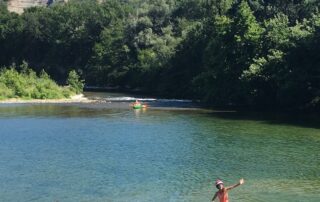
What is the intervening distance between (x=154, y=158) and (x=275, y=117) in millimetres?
32060

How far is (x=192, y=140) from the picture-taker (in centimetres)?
5831

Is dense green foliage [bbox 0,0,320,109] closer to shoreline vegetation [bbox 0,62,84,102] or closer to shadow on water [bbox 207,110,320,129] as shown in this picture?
shadow on water [bbox 207,110,320,129]

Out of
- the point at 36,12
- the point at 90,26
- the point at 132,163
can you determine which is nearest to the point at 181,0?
the point at 90,26

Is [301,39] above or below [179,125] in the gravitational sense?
above

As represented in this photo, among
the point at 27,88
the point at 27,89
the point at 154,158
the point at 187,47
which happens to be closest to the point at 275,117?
the point at 154,158

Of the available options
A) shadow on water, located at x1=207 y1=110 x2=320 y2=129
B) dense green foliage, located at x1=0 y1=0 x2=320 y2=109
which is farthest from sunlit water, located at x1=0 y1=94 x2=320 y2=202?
dense green foliage, located at x1=0 y1=0 x2=320 y2=109

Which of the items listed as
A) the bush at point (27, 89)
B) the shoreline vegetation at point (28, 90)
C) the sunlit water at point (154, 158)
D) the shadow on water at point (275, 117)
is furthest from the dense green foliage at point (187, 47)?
the bush at point (27, 89)

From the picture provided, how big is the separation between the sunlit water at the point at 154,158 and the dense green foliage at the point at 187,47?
13.5 meters

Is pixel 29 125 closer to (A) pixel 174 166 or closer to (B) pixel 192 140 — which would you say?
(B) pixel 192 140

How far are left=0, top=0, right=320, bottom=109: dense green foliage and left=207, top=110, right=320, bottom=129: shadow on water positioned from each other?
11.2 feet

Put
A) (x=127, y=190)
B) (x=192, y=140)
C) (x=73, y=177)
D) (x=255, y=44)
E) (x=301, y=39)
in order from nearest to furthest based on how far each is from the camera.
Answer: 1. (x=127, y=190)
2. (x=73, y=177)
3. (x=192, y=140)
4. (x=301, y=39)
5. (x=255, y=44)

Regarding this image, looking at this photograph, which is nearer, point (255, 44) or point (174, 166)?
point (174, 166)

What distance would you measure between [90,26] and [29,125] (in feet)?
334

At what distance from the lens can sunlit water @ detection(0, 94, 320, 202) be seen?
37750 mm
